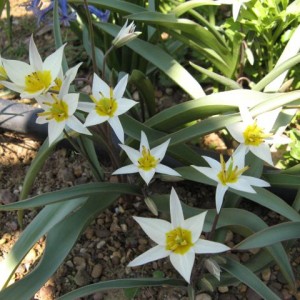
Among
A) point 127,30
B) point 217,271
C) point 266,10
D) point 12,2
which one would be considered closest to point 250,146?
point 217,271

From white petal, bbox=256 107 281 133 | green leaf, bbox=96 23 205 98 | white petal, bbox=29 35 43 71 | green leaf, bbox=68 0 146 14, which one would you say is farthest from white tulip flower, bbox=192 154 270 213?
green leaf, bbox=68 0 146 14

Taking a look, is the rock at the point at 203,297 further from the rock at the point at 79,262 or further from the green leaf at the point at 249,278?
the rock at the point at 79,262

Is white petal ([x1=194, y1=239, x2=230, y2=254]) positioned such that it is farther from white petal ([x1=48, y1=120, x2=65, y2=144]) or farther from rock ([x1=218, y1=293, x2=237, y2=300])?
rock ([x1=218, y1=293, x2=237, y2=300])

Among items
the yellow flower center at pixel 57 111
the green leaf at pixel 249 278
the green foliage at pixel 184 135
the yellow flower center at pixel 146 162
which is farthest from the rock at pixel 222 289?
the yellow flower center at pixel 57 111

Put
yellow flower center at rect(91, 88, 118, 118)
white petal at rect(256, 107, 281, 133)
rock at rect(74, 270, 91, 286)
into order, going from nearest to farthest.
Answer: yellow flower center at rect(91, 88, 118, 118), white petal at rect(256, 107, 281, 133), rock at rect(74, 270, 91, 286)

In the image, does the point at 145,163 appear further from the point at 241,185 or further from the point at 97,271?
the point at 97,271

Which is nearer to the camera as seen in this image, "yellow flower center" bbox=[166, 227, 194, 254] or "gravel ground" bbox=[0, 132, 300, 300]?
"yellow flower center" bbox=[166, 227, 194, 254]

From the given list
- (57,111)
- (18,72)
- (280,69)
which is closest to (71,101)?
(57,111)

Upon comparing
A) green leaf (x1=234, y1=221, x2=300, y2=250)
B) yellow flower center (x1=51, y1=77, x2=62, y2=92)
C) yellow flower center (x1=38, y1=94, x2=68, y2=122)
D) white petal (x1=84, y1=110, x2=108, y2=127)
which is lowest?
green leaf (x1=234, y1=221, x2=300, y2=250)
